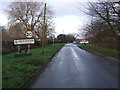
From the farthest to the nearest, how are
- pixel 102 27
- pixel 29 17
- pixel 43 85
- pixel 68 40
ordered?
pixel 68 40, pixel 29 17, pixel 102 27, pixel 43 85

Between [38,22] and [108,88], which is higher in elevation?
[38,22]

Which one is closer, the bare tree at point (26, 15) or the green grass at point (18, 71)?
the green grass at point (18, 71)

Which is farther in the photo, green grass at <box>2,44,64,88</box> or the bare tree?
the bare tree

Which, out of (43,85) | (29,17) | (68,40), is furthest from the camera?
(68,40)

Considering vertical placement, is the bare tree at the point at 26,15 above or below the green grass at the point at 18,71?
above

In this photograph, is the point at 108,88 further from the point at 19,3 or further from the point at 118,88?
the point at 19,3

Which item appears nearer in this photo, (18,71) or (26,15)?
(18,71)

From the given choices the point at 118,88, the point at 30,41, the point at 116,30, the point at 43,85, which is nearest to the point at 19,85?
the point at 43,85

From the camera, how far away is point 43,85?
588cm

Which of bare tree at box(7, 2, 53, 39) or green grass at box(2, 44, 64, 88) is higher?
bare tree at box(7, 2, 53, 39)

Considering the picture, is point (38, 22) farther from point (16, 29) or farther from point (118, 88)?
point (118, 88)

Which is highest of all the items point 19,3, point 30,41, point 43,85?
point 19,3

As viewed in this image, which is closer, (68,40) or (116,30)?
(116,30)

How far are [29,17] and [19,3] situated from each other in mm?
4235
